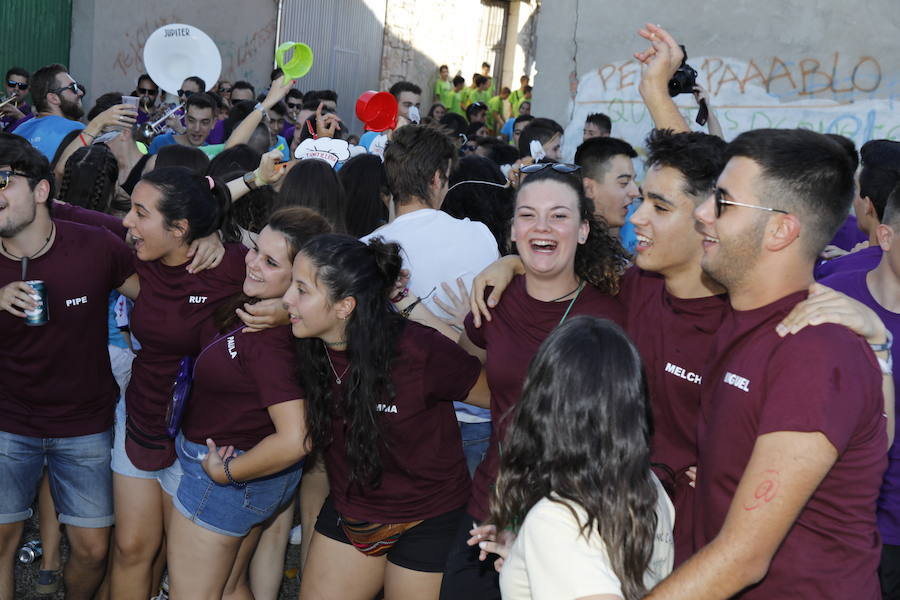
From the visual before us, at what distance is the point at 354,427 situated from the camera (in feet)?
11.1

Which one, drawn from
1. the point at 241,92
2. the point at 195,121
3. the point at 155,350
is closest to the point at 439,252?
the point at 155,350

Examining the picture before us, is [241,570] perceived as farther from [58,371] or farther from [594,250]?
[594,250]

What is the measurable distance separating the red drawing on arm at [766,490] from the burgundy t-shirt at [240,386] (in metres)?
1.89

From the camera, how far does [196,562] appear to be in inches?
143

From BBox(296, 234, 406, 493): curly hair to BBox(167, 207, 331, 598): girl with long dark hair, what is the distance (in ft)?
0.25

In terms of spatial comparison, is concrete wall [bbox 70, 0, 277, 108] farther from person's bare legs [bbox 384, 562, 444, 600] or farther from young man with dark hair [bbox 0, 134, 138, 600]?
person's bare legs [bbox 384, 562, 444, 600]

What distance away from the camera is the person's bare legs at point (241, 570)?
→ 3.97 metres

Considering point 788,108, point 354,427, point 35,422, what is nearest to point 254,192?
point 35,422

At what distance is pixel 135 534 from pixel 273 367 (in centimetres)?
127

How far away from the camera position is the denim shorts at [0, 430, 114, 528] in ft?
13.8

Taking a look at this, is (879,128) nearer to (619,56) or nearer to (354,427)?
(619,56)

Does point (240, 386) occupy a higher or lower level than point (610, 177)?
lower

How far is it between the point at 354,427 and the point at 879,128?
23.2 feet

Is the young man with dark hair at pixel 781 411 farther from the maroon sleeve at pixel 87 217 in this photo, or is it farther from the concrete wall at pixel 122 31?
the concrete wall at pixel 122 31
